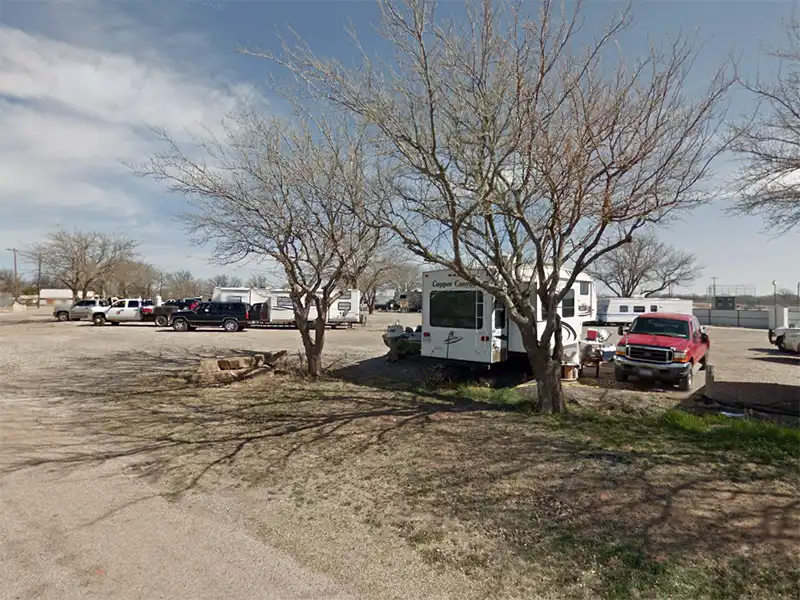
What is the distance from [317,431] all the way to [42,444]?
10.5ft

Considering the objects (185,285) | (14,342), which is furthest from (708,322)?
(185,285)

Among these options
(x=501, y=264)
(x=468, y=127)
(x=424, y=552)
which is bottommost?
(x=424, y=552)

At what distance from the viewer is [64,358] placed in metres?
13.2

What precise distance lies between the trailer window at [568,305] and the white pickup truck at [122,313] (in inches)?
1142

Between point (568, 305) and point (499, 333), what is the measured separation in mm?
2037

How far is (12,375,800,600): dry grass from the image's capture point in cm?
291

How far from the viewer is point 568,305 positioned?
10.8m

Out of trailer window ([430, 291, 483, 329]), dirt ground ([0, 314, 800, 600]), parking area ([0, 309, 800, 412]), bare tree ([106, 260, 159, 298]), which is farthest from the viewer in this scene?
bare tree ([106, 260, 159, 298])

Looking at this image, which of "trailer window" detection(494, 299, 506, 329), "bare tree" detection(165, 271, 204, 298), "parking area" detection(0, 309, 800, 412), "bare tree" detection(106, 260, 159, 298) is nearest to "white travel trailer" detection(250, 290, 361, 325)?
"parking area" detection(0, 309, 800, 412)

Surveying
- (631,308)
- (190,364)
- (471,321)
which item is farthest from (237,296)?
(631,308)

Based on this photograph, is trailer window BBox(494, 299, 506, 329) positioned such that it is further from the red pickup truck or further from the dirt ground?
the red pickup truck

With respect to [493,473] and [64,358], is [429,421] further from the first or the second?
[64,358]

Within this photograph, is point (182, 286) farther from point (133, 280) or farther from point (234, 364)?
point (234, 364)

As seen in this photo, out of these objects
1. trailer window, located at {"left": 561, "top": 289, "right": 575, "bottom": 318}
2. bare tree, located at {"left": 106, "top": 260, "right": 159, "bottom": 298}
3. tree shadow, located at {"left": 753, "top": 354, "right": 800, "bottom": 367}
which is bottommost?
tree shadow, located at {"left": 753, "top": 354, "right": 800, "bottom": 367}
